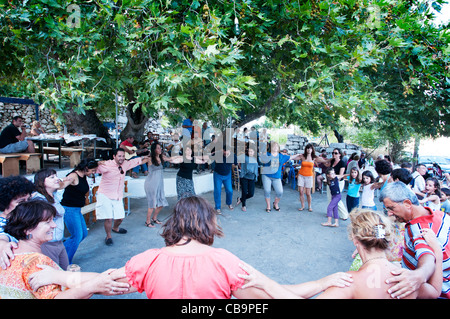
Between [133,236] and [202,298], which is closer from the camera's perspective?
[202,298]

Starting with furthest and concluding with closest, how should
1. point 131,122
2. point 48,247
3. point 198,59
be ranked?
point 131,122 < point 198,59 < point 48,247

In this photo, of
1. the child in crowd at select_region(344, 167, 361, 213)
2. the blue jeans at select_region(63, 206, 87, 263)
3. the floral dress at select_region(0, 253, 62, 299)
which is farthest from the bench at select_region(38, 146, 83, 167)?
the child in crowd at select_region(344, 167, 361, 213)

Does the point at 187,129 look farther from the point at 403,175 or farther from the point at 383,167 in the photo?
the point at 403,175

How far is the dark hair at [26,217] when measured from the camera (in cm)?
191

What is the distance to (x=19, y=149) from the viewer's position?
6.45 metres

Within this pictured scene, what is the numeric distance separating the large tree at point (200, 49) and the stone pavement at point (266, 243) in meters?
2.26

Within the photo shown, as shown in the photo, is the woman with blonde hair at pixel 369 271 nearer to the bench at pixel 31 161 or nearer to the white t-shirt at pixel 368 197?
the white t-shirt at pixel 368 197

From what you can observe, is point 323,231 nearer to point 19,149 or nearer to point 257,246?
point 257,246

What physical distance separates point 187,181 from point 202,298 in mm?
4459

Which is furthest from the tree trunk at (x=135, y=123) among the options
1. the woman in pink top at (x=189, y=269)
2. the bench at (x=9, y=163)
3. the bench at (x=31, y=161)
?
the woman in pink top at (x=189, y=269)

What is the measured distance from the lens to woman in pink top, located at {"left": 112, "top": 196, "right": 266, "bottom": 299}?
1.39 metres

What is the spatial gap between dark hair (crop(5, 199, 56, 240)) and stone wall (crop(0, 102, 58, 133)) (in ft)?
44.2

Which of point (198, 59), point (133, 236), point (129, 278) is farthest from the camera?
point (133, 236)
